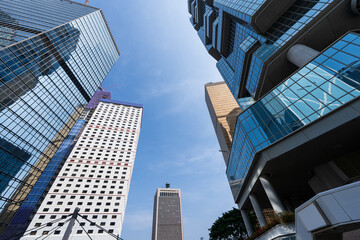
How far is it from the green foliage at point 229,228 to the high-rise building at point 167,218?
91.6m

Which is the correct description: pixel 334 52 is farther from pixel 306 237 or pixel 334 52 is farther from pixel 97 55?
pixel 97 55

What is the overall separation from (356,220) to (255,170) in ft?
43.8

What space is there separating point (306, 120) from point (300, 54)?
12.6 m

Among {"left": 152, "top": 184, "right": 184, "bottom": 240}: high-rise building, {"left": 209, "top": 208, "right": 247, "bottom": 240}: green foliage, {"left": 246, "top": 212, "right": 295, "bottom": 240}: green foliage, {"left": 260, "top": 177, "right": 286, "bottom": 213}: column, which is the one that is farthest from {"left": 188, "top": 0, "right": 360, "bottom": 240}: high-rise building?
{"left": 152, "top": 184, "right": 184, "bottom": 240}: high-rise building

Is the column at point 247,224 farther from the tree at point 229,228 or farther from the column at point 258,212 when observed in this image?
the tree at point 229,228

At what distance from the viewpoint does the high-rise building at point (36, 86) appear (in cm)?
3438

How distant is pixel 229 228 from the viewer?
31828 millimetres

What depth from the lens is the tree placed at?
3122cm

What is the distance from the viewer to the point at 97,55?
7144cm

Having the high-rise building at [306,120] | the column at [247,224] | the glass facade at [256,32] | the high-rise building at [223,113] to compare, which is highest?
the high-rise building at [223,113]

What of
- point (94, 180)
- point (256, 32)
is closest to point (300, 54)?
point (256, 32)

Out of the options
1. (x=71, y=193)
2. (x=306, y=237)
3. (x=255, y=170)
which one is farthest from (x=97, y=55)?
(x=306, y=237)

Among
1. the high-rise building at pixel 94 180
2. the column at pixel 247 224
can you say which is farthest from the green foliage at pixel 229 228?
the high-rise building at pixel 94 180

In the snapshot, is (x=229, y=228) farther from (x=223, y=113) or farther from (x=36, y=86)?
(x=36, y=86)
